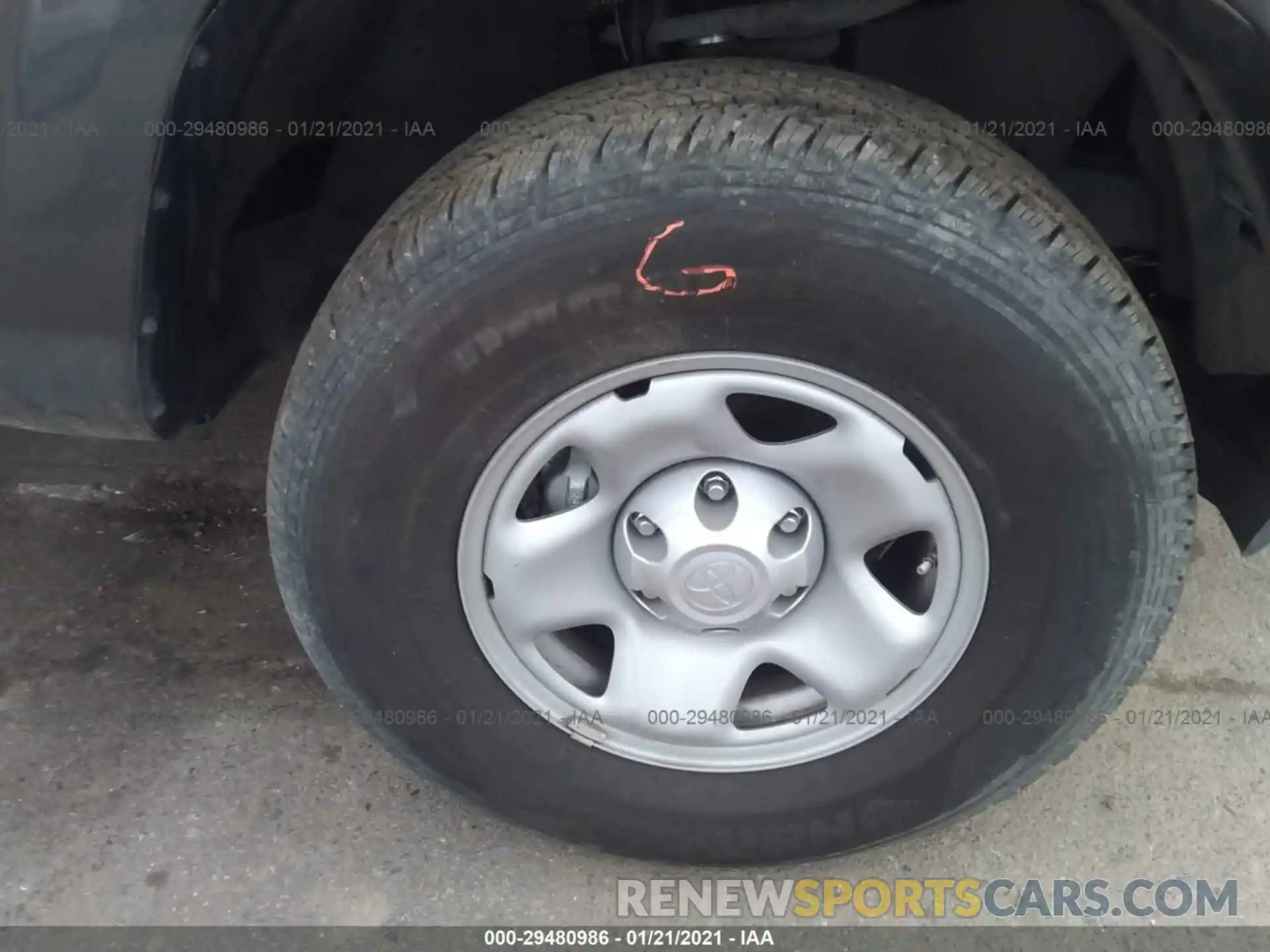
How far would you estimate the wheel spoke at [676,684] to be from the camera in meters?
1.54

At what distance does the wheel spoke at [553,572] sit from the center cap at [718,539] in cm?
3

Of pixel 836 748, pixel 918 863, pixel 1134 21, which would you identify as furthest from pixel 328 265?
pixel 918 863

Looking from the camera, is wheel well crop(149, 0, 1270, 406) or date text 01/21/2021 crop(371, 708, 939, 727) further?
date text 01/21/2021 crop(371, 708, 939, 727)

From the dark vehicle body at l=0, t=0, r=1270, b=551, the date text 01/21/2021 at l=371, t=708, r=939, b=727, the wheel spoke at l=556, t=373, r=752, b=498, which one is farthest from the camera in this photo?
the date text 01/21/2021 at l=371, t=708, r=939, b=727

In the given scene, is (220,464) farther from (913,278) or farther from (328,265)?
(913,278)

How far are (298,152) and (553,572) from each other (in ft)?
2.73

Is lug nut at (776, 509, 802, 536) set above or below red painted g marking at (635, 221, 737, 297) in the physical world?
below

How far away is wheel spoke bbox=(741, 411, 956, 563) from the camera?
52.7 inches

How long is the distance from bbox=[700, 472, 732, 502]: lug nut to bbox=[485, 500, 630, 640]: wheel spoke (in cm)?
14

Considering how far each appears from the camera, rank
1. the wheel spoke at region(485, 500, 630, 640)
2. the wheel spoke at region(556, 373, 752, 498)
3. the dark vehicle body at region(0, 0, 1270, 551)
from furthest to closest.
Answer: the wheel spoke at region(485, 500, 630, 640) → the wheel spoke at region(556, 373, 752, 498) → the dark vehicle body at region(0, 0, 1270, 551)

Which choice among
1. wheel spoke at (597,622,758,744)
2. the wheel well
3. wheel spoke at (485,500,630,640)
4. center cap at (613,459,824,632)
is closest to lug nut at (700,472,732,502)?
center cap at (613,459,824,632)

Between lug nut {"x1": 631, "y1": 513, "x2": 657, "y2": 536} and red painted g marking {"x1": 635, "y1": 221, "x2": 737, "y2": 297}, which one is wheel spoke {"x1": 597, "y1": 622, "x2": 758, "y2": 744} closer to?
lug nut {"x1": 631, "y1": 513, "x2": 657, "y2": 536}

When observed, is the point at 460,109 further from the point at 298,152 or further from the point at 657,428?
the point at 657,428

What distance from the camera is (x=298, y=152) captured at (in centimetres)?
172
